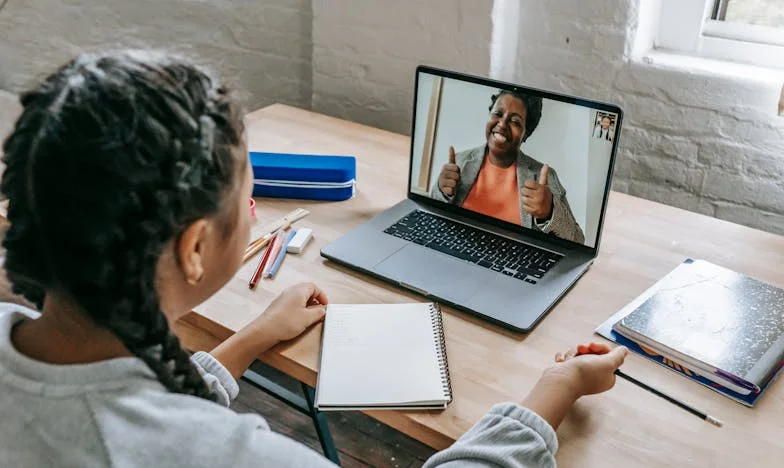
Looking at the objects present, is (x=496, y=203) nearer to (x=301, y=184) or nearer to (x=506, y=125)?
(x=506, y=125)

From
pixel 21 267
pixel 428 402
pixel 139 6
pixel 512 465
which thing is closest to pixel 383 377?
pixel 428 402

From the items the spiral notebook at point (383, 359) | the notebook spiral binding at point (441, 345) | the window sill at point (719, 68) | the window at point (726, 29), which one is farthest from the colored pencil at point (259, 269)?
the window at point (726, 29)

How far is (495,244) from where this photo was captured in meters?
1.17

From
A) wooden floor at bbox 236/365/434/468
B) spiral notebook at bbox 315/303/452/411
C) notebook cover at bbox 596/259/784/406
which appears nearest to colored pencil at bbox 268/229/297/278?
spiral notebook at bbox 315/303/452/411

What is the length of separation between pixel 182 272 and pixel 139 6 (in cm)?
176

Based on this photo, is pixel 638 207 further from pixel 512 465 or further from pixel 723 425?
pixel 512 465

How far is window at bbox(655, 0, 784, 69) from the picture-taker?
150 cm

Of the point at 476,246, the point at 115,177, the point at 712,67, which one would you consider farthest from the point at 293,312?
the point at 712,67

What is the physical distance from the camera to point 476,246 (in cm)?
116

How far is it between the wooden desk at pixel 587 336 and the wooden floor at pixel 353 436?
1.89ft

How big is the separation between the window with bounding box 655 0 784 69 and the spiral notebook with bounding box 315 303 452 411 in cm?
94

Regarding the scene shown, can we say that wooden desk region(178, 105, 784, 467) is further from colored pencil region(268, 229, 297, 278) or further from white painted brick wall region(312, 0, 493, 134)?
white painted brick wall region(312, 0, 493, 134)

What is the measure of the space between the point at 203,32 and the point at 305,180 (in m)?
0.99

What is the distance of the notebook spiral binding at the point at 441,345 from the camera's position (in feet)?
2.87
